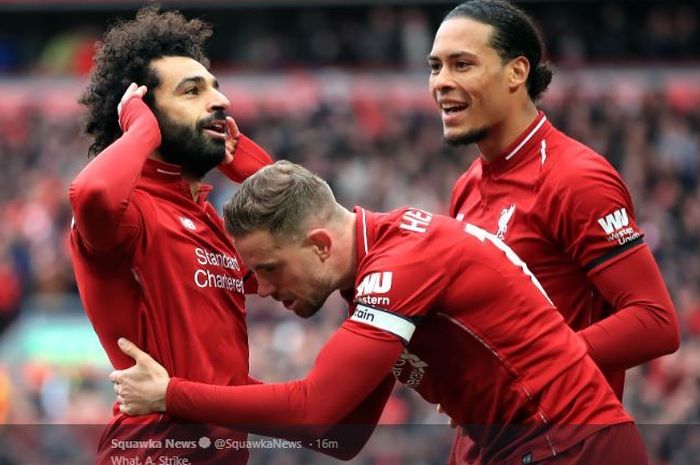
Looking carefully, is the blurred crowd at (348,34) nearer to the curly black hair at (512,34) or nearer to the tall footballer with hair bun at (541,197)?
the curly black hair at (512,34)

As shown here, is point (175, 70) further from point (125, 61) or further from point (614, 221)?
point (614, 221)

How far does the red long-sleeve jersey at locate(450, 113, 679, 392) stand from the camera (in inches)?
178

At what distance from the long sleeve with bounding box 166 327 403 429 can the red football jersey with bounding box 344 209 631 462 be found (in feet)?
0.20

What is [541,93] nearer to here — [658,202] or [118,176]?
[118,176]

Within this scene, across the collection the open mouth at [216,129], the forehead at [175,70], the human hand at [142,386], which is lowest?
the human hand at [142,386]

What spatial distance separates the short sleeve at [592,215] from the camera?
4.55 metres

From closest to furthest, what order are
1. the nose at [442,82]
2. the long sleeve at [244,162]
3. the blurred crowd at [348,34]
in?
the nose at [442,82] → the long sleeve at [244,162] → the blurred crowd at [348,34]

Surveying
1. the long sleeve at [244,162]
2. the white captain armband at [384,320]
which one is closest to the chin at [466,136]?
the long sleeve at [244,162]

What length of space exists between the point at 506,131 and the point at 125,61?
139 cm

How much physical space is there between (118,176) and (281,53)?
14.9m

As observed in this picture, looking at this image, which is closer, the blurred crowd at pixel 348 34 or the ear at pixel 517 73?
the ear at pixel 517 73

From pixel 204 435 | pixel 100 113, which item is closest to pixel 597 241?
pixel 204 435

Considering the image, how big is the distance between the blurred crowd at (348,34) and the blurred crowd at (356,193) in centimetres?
194

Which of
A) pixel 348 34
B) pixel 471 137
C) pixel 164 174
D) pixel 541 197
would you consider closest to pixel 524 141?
pixel 471 137
